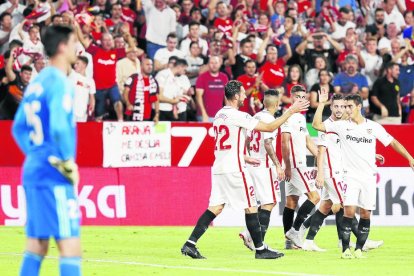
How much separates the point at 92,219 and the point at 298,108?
29.4ft

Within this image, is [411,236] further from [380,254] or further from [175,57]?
[175,57]

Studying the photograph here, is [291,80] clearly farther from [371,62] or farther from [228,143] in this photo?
[228,143]

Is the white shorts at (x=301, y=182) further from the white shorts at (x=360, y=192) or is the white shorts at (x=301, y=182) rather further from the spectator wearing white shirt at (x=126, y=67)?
the spectator wearing white shirt at (x=126, y=67)

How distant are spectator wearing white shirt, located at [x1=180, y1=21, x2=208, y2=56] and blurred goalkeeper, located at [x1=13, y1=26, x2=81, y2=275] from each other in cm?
1703

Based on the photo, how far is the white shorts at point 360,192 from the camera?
15.5 meters

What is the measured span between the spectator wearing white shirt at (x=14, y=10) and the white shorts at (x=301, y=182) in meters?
9.91

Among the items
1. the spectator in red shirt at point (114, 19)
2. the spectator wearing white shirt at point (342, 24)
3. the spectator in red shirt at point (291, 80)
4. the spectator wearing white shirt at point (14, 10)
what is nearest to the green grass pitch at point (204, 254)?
the spectator in red shirt at point (291, 80)

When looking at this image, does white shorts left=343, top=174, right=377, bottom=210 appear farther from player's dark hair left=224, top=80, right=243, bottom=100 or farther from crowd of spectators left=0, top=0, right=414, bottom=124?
crowd of spectators left=0, top=0, right=414, bottom=124

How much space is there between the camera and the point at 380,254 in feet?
55.9

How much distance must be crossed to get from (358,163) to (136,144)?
8.64m

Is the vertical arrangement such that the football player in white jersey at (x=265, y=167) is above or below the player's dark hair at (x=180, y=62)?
below

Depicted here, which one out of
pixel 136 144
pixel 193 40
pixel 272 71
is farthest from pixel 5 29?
pixel 272 71

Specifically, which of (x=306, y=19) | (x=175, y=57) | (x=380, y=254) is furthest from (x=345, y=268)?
(x=306, y=19)

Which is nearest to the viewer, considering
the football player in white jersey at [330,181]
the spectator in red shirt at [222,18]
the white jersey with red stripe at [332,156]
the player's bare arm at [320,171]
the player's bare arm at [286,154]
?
the player's bare arm at [320,171]
